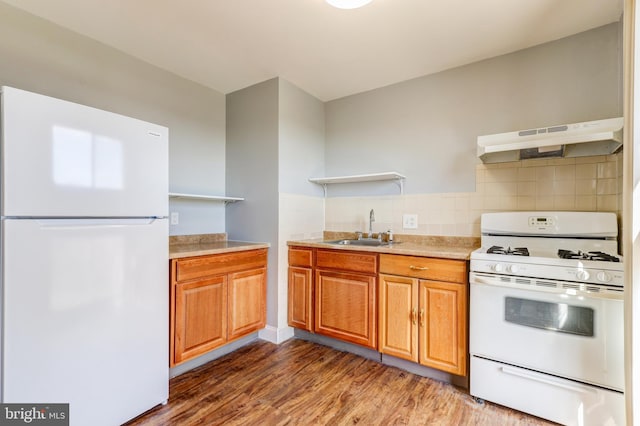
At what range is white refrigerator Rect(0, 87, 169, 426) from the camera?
48.9 inches

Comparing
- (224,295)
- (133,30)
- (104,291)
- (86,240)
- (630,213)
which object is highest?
(133,30)

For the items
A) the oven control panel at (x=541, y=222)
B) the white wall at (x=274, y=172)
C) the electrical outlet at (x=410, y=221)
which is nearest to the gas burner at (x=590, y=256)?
the oven control panel at (x=541, y=222)

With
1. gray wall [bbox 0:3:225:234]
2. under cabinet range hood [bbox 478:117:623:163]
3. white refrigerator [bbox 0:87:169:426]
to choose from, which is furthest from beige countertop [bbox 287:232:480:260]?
white refrigerator [bbox 0:87:169:426]

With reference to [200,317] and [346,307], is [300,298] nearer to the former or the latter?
[346,307]

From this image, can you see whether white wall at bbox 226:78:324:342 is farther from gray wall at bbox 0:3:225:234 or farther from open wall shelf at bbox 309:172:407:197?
open wall shelf at bbox 309:172:407:197

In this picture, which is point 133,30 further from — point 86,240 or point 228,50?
point 86,240

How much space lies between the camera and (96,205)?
146 centimetres

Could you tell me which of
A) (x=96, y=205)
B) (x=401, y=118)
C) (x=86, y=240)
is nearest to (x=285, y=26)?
(x=401, y=118)

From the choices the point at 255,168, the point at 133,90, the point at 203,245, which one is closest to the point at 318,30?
the point at 255,168

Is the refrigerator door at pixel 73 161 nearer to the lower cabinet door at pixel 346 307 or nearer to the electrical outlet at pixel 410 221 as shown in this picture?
the lower cabinet door at pixel 346 307

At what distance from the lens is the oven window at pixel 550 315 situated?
1.52 m

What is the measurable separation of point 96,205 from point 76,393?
35.2 inches

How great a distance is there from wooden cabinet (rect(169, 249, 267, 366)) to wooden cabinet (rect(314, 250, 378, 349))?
0.53 meters

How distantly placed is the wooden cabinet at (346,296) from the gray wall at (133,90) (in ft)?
4.03
